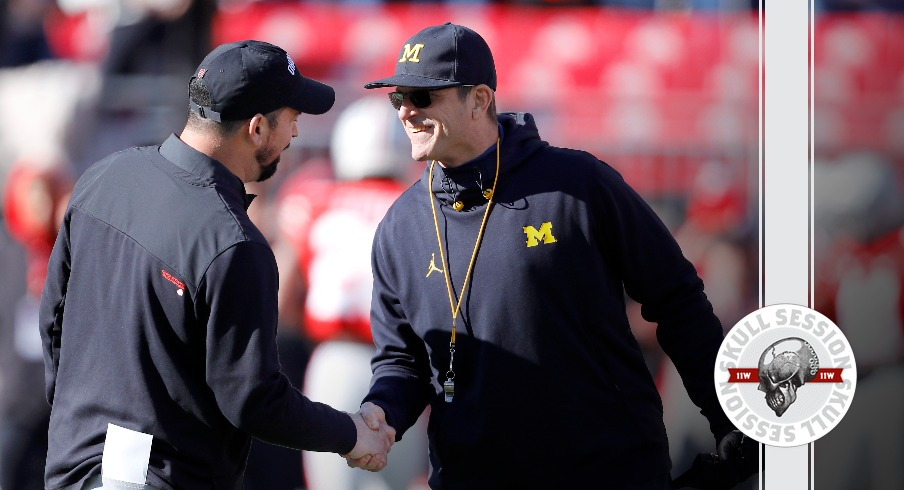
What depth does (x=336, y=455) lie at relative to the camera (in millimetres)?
3678

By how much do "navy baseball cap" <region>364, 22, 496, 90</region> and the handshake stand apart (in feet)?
2.60

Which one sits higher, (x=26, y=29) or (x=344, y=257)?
(x=26, y=29)

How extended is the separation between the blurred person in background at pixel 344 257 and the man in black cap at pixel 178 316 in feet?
4.27

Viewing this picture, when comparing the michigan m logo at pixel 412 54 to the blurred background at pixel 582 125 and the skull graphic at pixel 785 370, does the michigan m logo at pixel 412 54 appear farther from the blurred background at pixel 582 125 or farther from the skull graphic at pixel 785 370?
the skull graphic at pixel 785 370

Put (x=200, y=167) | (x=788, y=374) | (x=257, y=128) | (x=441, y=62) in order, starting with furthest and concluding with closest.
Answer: (x=788, y=374) → (x=441, y=62) → (x=257, y=128) → (x=200, y=167)

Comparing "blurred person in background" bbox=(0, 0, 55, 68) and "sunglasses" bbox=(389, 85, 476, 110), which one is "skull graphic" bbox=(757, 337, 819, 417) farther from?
"blurred person in background" bbox=(0, 0, 55, 68)

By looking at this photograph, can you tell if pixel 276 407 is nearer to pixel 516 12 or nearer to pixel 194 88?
pixel 194 88

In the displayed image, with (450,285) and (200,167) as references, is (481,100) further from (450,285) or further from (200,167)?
(200,167)

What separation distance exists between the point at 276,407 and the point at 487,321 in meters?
0.56

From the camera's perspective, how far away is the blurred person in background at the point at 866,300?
11.1ft

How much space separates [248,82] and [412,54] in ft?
1.64

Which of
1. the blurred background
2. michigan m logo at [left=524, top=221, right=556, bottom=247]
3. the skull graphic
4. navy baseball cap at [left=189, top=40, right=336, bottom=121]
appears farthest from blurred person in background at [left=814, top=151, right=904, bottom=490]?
navy baseball cap at [left=189, top=40, right=336, bottom=121]

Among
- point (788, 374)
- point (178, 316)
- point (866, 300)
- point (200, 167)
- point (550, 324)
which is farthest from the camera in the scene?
point (866, 300)

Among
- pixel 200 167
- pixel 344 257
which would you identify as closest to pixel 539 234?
pixel 200 167
